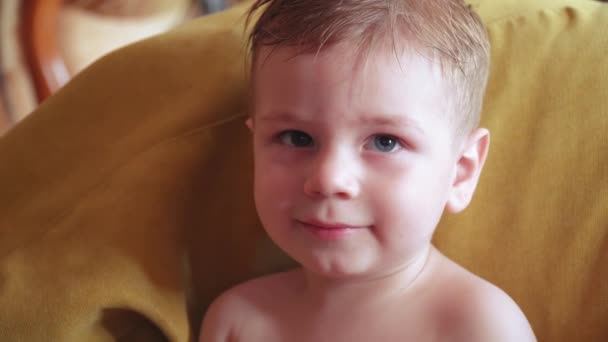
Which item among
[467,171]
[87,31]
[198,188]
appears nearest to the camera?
[467,171]

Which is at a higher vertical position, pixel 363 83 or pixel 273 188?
pixel 363 83

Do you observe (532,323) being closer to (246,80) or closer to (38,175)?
(246,80)

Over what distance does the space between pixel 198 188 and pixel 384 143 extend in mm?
325

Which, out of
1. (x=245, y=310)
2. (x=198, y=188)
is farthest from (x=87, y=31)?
(x=245, y=310)

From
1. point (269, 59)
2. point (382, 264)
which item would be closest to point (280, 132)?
point (269, 59)

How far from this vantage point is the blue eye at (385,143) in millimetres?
737

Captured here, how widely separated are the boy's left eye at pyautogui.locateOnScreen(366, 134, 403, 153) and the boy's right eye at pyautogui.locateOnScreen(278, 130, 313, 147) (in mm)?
78

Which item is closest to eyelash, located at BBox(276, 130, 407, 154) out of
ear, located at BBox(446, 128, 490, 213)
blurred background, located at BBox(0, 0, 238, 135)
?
ear, located at BBox(446, 128, 490, 213)

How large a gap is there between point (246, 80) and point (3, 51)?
1435mm

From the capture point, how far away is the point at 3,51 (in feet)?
6.72

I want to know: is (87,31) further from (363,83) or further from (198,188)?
(363,83)

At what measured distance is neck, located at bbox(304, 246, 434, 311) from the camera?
2.77ft

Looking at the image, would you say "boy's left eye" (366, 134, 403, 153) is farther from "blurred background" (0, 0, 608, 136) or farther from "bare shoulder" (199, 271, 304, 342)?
"blurred background" (0, 0, 608, 136)

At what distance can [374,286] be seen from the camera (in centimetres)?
85
